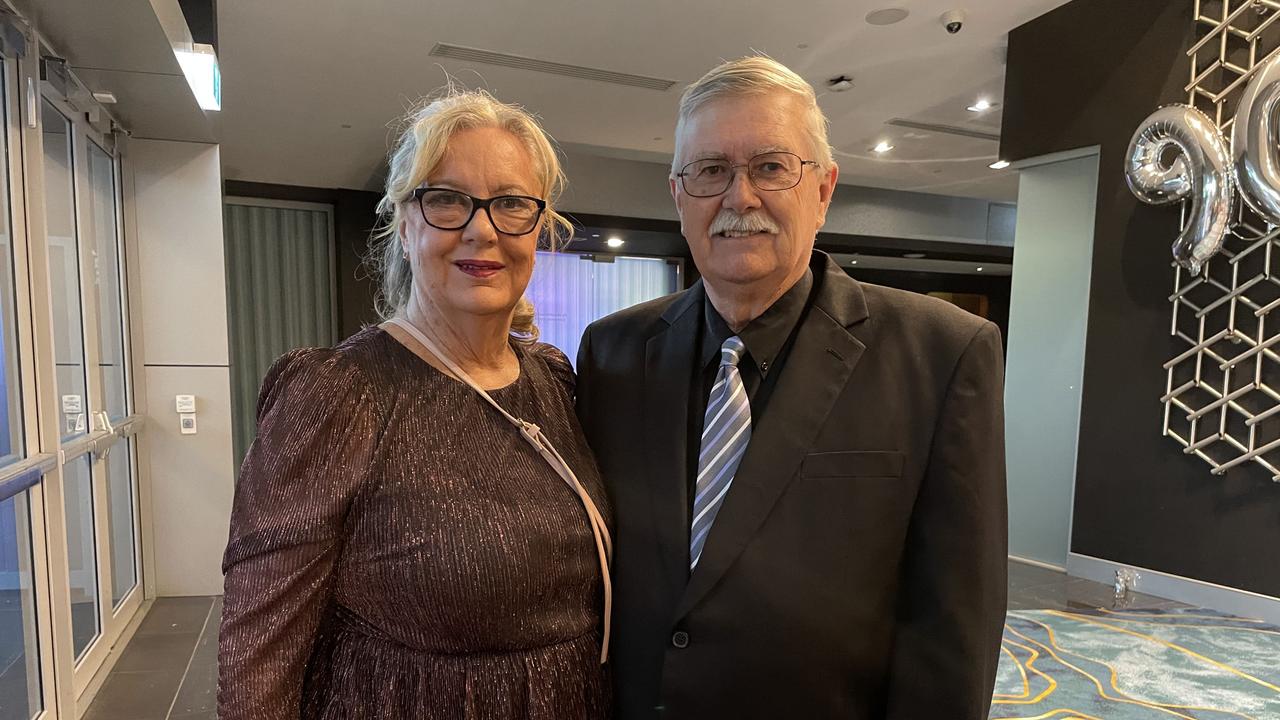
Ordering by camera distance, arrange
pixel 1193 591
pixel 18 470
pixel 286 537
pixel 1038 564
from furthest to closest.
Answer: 1. pixel 1038 564
2. pixel 1193 591
3. pixel 18 470
4. pixel 286 537

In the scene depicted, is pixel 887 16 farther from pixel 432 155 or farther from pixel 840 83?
pixel 432 155

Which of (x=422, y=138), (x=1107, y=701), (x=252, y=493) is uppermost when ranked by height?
(x=422, y=138)

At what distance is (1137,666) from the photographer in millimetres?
3312

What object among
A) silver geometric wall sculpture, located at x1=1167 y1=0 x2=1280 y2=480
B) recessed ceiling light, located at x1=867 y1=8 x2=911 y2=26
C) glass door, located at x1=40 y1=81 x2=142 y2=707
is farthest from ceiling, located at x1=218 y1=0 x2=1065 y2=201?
glass door, located at x1=40 y1=81 x2=142 y2=707

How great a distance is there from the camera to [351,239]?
8.14 m

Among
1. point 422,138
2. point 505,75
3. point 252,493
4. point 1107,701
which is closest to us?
point 252,493

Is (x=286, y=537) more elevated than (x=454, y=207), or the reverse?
(x=454, y=207)

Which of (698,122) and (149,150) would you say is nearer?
(698,122)

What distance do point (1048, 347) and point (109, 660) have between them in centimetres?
563

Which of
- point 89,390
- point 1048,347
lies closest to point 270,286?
point 89,390

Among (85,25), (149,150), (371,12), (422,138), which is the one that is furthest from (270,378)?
(149,150)

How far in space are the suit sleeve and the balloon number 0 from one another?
333cm

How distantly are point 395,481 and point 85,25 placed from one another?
2.66m

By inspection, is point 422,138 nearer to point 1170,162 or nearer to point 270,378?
point 270,378
